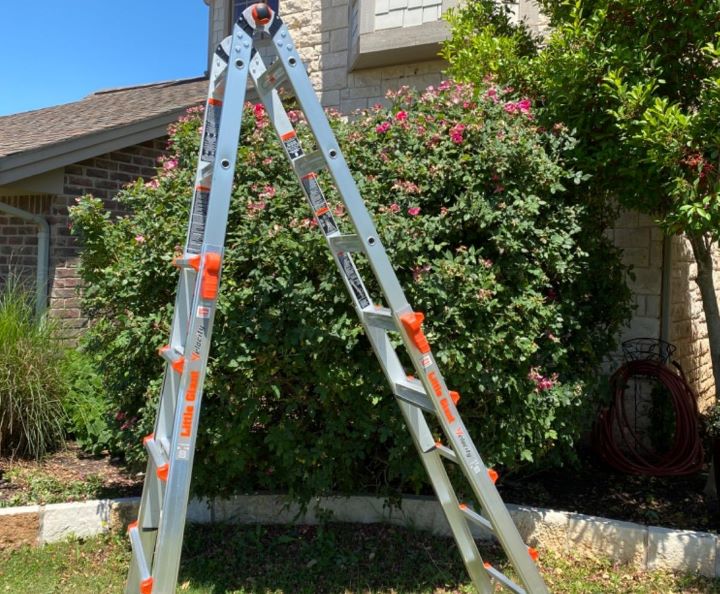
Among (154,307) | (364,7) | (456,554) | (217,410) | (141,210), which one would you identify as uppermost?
(364,7)

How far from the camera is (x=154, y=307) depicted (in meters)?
4.46

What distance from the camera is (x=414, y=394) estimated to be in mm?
3160

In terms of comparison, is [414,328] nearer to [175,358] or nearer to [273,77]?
[175,358]

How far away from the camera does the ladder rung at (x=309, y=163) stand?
3.12 meters

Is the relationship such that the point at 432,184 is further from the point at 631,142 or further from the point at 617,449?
the point at 617,449

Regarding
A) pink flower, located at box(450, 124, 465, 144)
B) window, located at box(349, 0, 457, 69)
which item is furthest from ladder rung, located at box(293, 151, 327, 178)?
window, located at box(349, 0, 457, 69)

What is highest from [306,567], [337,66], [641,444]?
[337,66]

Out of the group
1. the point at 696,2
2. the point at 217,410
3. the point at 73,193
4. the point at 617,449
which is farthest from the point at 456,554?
the point at 73,193

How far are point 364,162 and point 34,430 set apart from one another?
362 centimetres

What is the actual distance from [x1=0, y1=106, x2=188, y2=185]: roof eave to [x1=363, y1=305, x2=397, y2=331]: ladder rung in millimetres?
5514

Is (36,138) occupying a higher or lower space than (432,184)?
higher

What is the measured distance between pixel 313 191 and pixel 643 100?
2.16 m

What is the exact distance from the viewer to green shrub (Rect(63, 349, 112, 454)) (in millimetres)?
6090

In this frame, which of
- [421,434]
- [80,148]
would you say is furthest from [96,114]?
[421,434]
